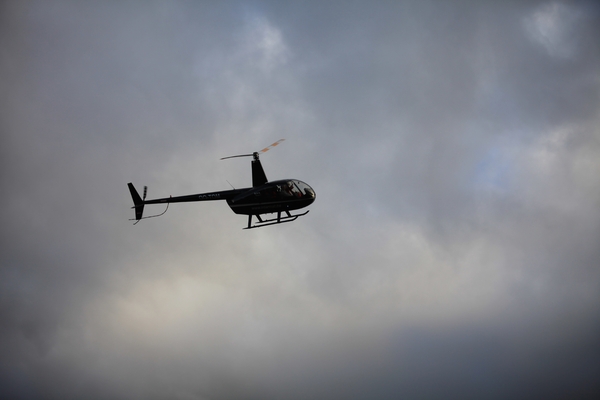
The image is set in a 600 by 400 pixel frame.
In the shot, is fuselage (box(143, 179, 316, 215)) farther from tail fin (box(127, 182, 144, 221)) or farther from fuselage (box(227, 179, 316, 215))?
tail fin (box(127, 182, 144, 221))

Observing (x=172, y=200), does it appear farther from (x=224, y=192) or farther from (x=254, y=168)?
(x=254, y=168)

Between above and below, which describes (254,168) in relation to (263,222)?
above

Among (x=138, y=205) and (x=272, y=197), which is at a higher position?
(x=138, y=205)

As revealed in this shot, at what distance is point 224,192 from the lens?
201ft

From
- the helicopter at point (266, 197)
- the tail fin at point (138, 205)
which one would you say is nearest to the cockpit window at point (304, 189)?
the helicopter at point (266, 197)

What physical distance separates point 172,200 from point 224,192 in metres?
5.72

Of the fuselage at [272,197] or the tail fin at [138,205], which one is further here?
the tail fin at [138,205]

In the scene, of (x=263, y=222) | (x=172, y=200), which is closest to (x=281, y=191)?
(x=263, y=222)

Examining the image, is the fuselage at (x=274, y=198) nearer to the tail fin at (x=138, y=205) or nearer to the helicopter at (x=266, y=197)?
the helicopter at (x=266, y=197)

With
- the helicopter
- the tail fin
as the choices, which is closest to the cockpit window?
the helicopter

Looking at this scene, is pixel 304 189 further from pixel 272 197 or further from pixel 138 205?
pixel 138 205

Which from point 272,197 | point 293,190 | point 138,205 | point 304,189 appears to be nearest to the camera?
point 272,197

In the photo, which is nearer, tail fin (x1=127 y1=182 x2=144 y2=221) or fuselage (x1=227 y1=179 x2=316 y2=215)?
fuselage (x1=227 y1=179 x2=316 y2=215)

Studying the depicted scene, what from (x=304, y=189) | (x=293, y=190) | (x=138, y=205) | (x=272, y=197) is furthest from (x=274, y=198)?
(x=138, y=205)
